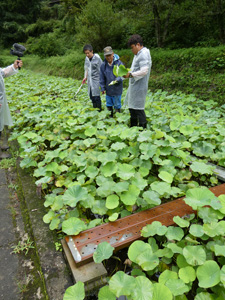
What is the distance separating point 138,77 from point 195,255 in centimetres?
240

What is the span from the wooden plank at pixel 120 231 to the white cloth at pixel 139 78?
1.83 meters

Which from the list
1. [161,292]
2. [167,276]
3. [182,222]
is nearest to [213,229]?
[182,222]

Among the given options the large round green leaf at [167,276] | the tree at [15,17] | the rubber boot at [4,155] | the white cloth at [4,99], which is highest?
the tree at [15,17]

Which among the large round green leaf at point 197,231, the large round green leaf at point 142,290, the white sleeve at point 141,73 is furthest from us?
the white sleeve at point 141,73

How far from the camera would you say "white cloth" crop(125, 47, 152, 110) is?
2.96 metres

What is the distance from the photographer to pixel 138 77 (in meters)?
3.02

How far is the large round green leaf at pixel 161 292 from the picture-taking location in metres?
1.13

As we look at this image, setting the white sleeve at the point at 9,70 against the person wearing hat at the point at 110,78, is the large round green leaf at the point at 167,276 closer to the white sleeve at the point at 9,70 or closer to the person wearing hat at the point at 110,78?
the person wearing hat at the point at 110,78

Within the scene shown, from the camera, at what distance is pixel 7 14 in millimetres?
23141

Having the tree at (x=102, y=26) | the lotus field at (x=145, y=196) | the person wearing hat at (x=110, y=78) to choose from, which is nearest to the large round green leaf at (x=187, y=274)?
the lotus field at (x=145, y=196)

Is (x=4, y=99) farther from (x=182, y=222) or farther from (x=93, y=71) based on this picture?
(x=182, y=222)

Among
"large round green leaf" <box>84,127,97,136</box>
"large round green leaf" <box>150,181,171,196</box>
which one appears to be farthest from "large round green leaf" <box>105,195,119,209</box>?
"large round green leaf" <box>84,127,97,136</box>

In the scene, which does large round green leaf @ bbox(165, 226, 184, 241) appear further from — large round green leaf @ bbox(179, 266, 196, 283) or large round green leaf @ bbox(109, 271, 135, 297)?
large round green leaf @ bbox(109, 271, 135, 297)

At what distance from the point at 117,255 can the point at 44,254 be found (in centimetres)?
56
